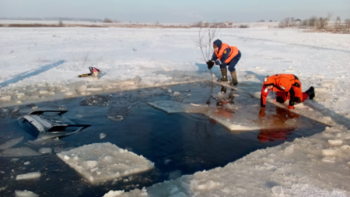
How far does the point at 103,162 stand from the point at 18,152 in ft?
4.33

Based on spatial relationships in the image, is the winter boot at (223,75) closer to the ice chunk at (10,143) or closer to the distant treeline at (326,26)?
the ice chunk at (10,143)

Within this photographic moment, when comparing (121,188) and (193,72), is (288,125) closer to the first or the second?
(121,188)

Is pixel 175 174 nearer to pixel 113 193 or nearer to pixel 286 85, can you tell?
pixel 113 193

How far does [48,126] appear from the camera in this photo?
448 cm

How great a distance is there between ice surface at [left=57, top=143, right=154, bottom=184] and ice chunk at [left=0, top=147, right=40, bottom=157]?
0.43 m

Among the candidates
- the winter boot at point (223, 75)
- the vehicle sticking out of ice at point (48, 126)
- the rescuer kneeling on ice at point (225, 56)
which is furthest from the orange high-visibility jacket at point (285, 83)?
the vehicle sticking out of ice at point (48, 126)

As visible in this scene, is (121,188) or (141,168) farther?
(141,168)

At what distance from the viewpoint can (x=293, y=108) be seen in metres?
5.86

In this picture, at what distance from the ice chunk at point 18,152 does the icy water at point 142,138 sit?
84mm

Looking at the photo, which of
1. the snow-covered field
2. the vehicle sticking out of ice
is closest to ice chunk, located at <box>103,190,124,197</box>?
the snow-covered field

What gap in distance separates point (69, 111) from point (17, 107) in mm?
1173

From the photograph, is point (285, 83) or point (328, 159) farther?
point (285, 83)

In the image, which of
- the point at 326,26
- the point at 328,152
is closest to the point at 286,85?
the point at 328,152

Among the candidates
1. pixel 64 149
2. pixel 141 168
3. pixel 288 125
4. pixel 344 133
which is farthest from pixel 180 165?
pixel 344 133
